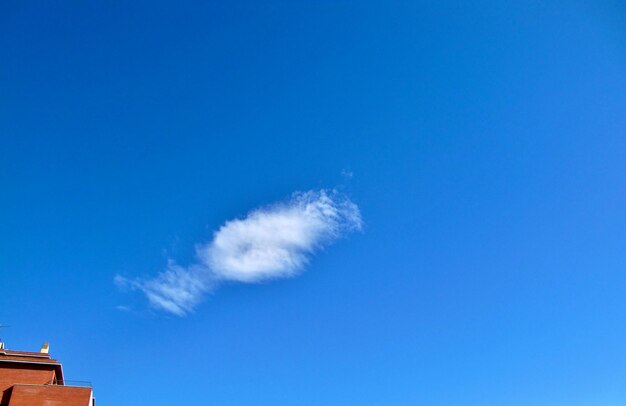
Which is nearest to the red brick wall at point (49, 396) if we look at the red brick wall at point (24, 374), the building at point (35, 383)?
the building at point (35, 383)

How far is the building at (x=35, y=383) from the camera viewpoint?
34.2m

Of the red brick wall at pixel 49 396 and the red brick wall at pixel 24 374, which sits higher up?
the red brick wall at pixel 24 374

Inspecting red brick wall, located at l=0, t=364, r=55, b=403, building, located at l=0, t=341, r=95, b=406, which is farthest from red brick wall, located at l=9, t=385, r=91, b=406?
red brick wall, located at l=0, t=364, r=55, b=403

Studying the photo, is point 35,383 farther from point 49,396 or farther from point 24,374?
point 49,396

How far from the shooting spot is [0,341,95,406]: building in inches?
1345

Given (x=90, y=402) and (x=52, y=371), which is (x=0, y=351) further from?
(x=90, y=402)

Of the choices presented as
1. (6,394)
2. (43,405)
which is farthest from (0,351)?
(43,405)

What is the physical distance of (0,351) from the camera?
120ft

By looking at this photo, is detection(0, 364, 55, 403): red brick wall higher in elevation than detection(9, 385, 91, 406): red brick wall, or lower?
higher

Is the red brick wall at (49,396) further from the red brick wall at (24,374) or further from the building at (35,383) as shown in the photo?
the red brick wall at (24,374)

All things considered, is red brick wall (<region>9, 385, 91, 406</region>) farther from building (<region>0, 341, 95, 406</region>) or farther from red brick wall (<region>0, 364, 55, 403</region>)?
red brick wall (<region>0, 364, 55, 403</region>)

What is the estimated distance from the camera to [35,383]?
119 feet

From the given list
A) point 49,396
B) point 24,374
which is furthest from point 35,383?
point 49,396

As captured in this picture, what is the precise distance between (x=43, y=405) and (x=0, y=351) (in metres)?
6.15
